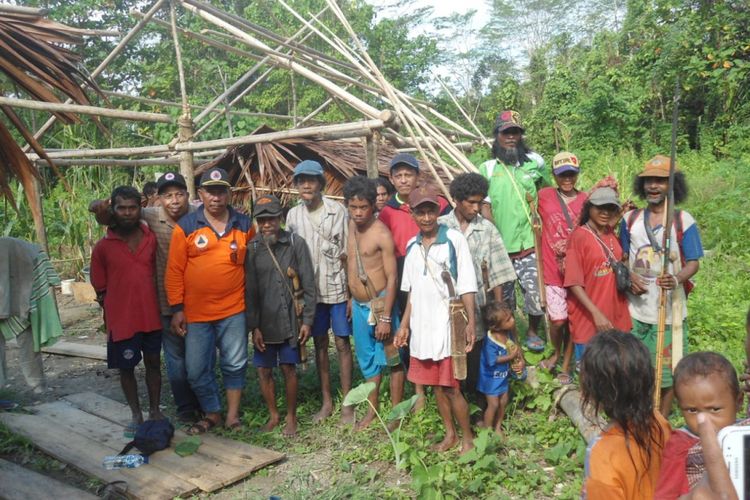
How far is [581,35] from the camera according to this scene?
3078cm

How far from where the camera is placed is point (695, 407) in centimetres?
187

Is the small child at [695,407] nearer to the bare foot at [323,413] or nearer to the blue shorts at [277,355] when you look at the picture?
the blue shorts at [277,355]

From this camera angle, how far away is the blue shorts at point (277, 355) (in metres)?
4.48

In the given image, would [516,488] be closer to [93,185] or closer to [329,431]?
[329,431]

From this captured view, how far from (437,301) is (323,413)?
4.92ft

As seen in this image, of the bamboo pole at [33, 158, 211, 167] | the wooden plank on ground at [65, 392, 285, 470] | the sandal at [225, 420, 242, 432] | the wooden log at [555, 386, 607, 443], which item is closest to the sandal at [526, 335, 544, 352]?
the wooden log at [555, 386, 607, 443]

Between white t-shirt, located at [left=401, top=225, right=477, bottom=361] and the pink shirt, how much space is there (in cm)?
111

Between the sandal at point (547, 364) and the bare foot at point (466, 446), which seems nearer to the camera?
the bare foot at point (466, 446)

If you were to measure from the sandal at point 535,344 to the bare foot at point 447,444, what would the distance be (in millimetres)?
1457

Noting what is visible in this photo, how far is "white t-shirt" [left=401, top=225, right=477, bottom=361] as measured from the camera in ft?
12.3

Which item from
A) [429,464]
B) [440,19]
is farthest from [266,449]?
[440,19]

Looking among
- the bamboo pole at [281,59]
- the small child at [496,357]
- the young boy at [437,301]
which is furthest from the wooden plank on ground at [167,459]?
the bamboo pole at [281,59]

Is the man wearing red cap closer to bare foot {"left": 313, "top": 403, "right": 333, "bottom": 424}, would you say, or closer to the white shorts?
the white shorts

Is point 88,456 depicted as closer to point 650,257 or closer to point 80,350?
point 80,350
